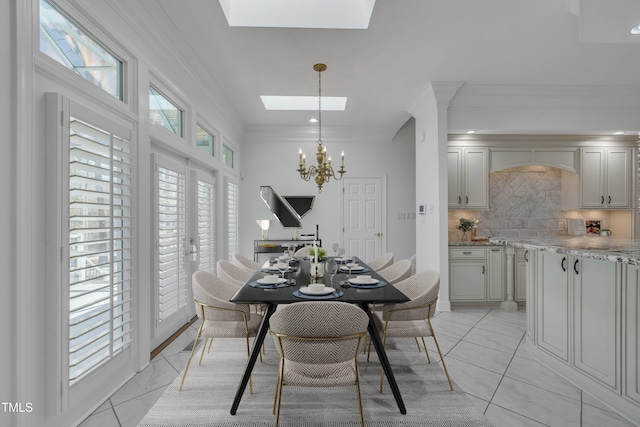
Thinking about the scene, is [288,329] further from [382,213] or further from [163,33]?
[382,213]

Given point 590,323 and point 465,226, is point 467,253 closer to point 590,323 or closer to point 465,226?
point 465,226

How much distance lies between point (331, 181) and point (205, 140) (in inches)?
104

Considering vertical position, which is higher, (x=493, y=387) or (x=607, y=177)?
(x=607, y=177)

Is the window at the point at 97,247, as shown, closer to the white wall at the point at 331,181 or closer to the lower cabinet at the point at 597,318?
the lower cabinet at the point at 597,318

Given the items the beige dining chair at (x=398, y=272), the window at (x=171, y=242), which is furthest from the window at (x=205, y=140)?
the beige dining chair at (x=398, y=272)

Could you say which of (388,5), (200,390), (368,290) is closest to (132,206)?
(200,390)

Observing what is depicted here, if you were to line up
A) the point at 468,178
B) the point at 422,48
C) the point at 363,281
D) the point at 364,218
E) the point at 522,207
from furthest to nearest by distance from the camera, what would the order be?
the point at 364,218 → the point at 522,207 → the point at 468,178 → the point at 422,48 → the point at 363,281

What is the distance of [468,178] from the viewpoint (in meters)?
4.62

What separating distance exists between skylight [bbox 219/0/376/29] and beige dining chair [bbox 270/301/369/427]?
7.85 ft

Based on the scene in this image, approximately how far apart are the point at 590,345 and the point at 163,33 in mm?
4005

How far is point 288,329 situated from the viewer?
1643mm

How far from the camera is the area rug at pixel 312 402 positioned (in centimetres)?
190

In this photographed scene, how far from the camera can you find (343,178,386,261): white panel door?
6258 mm

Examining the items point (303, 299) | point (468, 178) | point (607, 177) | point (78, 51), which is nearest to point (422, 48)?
point (468, 178)
